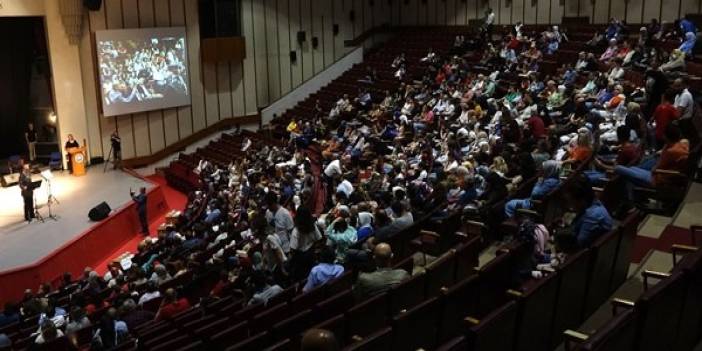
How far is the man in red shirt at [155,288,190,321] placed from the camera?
641 centimetres

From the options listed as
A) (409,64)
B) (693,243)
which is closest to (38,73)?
(409,64)

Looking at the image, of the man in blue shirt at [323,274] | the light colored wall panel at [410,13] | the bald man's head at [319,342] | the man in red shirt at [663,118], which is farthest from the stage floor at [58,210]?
the light colored wall panel at [410,13]

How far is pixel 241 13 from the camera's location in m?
19.0

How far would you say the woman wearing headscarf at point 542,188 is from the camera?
579cm

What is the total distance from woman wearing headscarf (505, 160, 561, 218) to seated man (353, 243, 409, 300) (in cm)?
171

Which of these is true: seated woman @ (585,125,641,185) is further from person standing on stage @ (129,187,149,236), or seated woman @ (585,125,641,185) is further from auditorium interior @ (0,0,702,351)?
person standing on stage @ (129,187,149,236)

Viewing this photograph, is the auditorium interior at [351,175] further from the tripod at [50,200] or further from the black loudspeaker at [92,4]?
the tripod at [50,200]

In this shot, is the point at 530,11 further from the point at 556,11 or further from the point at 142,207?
the point at 142,207

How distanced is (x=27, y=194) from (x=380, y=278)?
10.0m

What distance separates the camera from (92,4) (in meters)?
Answer: 15.8

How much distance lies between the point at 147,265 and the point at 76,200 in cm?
558

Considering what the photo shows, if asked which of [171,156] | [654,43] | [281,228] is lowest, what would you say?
[171,156]

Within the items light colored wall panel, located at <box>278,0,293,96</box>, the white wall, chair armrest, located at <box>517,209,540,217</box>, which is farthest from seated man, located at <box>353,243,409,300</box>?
light colored wall panel, located at <box>278,0,293,96</box>

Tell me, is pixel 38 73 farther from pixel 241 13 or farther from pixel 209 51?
pixel 241 13
